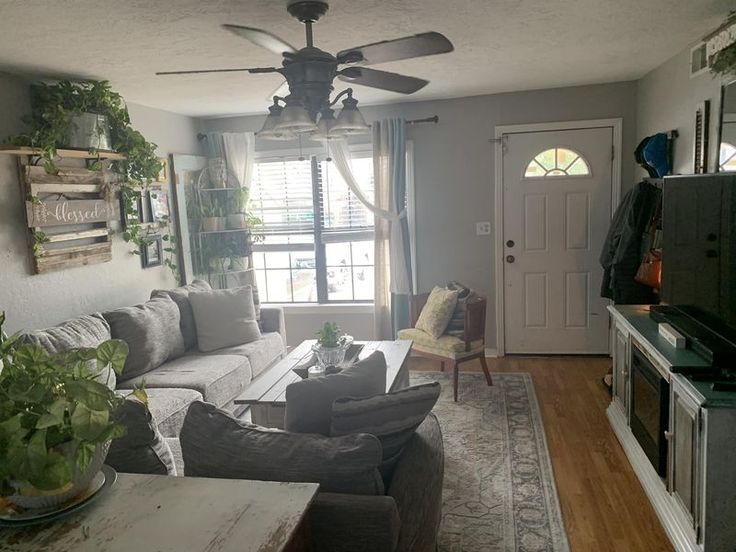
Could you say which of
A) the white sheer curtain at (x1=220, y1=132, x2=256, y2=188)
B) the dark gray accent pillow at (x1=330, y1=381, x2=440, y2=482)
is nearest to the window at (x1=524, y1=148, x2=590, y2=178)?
the white sheer curtain at (x1=220, y1=132, x2=256, y2=188)

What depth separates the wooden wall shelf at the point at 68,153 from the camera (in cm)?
316

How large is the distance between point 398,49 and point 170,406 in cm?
221

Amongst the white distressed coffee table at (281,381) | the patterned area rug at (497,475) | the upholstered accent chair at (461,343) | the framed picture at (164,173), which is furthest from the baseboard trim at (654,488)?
the framed picture at (164,173)

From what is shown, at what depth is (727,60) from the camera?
8.06 ft

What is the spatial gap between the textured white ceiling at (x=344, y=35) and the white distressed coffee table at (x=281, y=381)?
1.81 metres

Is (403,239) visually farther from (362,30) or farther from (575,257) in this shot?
(362,30)

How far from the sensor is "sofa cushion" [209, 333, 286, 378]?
13.2 ft

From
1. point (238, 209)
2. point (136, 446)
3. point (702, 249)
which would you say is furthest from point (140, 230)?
point (702, 249)

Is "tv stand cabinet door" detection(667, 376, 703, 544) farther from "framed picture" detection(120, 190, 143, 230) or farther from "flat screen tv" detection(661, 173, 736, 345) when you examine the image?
"framed picture" detection(120, 190, 143, 230)

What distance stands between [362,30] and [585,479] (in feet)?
8.41

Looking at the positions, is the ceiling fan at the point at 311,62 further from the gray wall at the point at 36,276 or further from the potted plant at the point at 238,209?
the potted plant at the point at 238,209

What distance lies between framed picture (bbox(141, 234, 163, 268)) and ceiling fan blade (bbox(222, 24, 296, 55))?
2682mm

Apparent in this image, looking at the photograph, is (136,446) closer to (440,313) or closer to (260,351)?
(260,351)

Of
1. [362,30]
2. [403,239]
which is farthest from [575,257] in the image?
[362,30]
